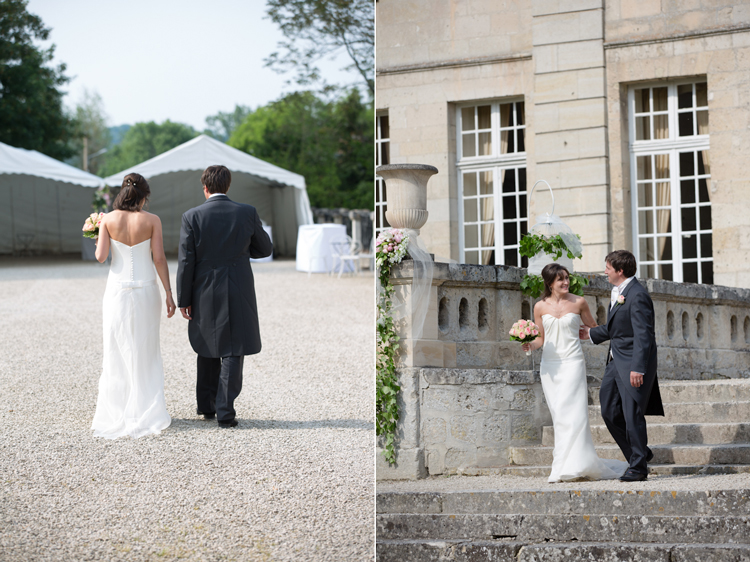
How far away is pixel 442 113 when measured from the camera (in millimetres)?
8695

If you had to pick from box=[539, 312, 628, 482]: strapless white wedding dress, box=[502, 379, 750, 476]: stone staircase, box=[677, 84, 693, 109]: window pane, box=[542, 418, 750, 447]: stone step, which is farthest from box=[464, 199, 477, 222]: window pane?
box=[539, 312, 628, 482]: strapless white wedding dress

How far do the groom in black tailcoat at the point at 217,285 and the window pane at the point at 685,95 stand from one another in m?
6.31

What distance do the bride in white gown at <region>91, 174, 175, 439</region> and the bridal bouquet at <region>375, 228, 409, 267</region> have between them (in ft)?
3.98

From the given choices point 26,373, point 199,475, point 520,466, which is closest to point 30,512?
point 199,475

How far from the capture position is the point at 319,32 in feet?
16.2

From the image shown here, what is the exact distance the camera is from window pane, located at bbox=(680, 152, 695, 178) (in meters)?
8.81

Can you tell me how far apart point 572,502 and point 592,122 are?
224 inches

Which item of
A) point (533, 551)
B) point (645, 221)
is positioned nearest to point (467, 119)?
point (645, 221)

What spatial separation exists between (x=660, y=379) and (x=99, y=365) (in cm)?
388

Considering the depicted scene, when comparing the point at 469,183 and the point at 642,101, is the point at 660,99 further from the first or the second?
the point at 469,183

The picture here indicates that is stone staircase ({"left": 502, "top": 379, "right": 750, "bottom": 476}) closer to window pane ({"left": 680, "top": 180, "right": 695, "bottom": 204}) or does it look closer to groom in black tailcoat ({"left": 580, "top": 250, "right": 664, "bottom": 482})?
groom in black tailcoat ({"left": 580, "top": 250, "right": 664, "bottom": 482})

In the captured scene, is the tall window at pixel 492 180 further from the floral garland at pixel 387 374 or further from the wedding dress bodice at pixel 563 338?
the wedding dress bodice at pixel 563 338

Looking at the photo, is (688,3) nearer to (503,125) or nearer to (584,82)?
(584,82)

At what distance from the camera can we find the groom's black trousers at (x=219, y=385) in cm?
405
